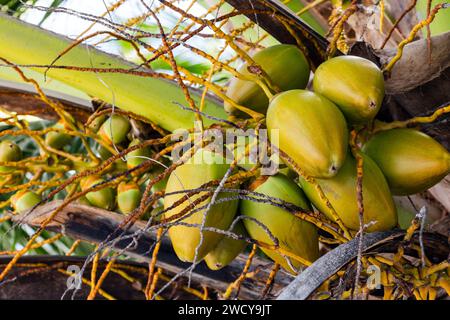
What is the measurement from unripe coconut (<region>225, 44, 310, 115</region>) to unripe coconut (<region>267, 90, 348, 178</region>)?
4.7 inches

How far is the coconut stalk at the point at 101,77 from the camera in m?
1.05

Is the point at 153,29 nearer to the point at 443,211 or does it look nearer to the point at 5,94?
the point at 5,94

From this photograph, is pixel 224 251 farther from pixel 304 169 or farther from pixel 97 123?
pixel 97 123

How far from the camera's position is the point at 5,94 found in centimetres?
133

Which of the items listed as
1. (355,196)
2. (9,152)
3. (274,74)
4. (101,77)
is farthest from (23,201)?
(355,196)

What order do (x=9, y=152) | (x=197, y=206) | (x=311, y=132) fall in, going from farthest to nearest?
1. (x=9, y=152)
2. (x=197, y=206)
3. (x=311, y=132)

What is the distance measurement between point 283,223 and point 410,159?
0.20 m

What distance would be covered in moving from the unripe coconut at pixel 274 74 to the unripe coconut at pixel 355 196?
0.16 m

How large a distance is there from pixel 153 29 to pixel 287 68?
3.24 feet

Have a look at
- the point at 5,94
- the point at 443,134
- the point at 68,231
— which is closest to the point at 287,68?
the point at 443,134

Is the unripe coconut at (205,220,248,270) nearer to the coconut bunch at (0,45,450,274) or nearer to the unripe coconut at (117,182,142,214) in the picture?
the coconut bunch at (0,45,450,274)

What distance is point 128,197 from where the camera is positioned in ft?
3.84

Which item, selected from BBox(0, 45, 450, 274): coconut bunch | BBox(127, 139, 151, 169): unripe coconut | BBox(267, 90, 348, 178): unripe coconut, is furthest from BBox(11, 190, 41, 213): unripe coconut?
BBox(267, 90, 348, 178): unripe coconut

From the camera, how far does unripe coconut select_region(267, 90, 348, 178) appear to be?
71cm
